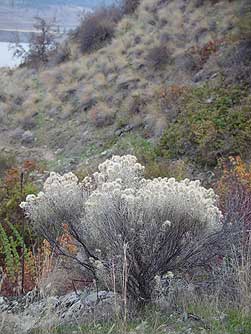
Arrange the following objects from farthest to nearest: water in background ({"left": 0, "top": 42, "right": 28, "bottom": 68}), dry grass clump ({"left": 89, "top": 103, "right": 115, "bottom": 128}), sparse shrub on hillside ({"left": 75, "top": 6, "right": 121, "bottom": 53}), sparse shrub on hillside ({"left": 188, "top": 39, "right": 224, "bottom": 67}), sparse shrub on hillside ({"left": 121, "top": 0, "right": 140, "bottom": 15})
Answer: water in background ({"left": 0, "top": 42, "right": 28, "bottom": 68})
sparse shrub on hillside ({"left": 121, "top": 0, "right": 140, "bottom": 15})
sparse shrub on hillside ({"left": 75, "top": 6, "right": 121, "bottom": 53})
dry grass clump ({"left": 89, "top": 103, "right": 115, "bottom": 128})
sparse shrub on hillside ({"left": 188, "top": 39, "right": 224, "bottom": 67})

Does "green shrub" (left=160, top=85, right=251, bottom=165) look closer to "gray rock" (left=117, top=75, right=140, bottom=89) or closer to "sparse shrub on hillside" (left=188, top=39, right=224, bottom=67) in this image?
"sparse shrub on hillside" (left=188, top=39, right=224, bottom=67)

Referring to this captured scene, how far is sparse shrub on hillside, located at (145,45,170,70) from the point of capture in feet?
58.9

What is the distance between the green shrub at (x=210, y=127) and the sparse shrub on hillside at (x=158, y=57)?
4.03m

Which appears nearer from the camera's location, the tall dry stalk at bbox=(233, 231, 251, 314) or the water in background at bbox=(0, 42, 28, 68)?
the tall dry stalk at bbox=(233, 231, 251, 314)

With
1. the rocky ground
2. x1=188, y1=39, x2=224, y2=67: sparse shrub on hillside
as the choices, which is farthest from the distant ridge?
the rocky ground

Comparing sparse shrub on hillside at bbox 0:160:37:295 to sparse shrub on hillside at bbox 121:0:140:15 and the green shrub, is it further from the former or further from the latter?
sparse shrub on hillside at bbox 121:0:140:15

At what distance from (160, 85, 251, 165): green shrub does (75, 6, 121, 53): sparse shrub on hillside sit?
31.5 ft

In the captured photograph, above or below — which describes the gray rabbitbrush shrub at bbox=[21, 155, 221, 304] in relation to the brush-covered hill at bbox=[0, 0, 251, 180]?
above

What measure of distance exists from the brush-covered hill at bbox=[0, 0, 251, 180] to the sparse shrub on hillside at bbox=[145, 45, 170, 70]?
0.04m

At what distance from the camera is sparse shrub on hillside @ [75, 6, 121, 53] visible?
22766 mm

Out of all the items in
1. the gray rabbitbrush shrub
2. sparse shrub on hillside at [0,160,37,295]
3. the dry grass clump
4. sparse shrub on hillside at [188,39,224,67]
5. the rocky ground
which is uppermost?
the gray rabbitbrush shrub

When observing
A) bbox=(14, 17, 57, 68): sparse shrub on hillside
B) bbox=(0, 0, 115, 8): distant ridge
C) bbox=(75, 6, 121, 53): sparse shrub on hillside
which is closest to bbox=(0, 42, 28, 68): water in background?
bbox=(14, 17, 57, 68): sparse shrub on hillside

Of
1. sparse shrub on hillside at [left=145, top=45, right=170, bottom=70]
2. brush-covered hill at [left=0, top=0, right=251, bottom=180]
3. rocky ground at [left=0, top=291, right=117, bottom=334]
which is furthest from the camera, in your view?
sparse shrub on hillside at [left=145, top=45, right=170, bottom=70]

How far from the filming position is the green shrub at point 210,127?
11586 mm
